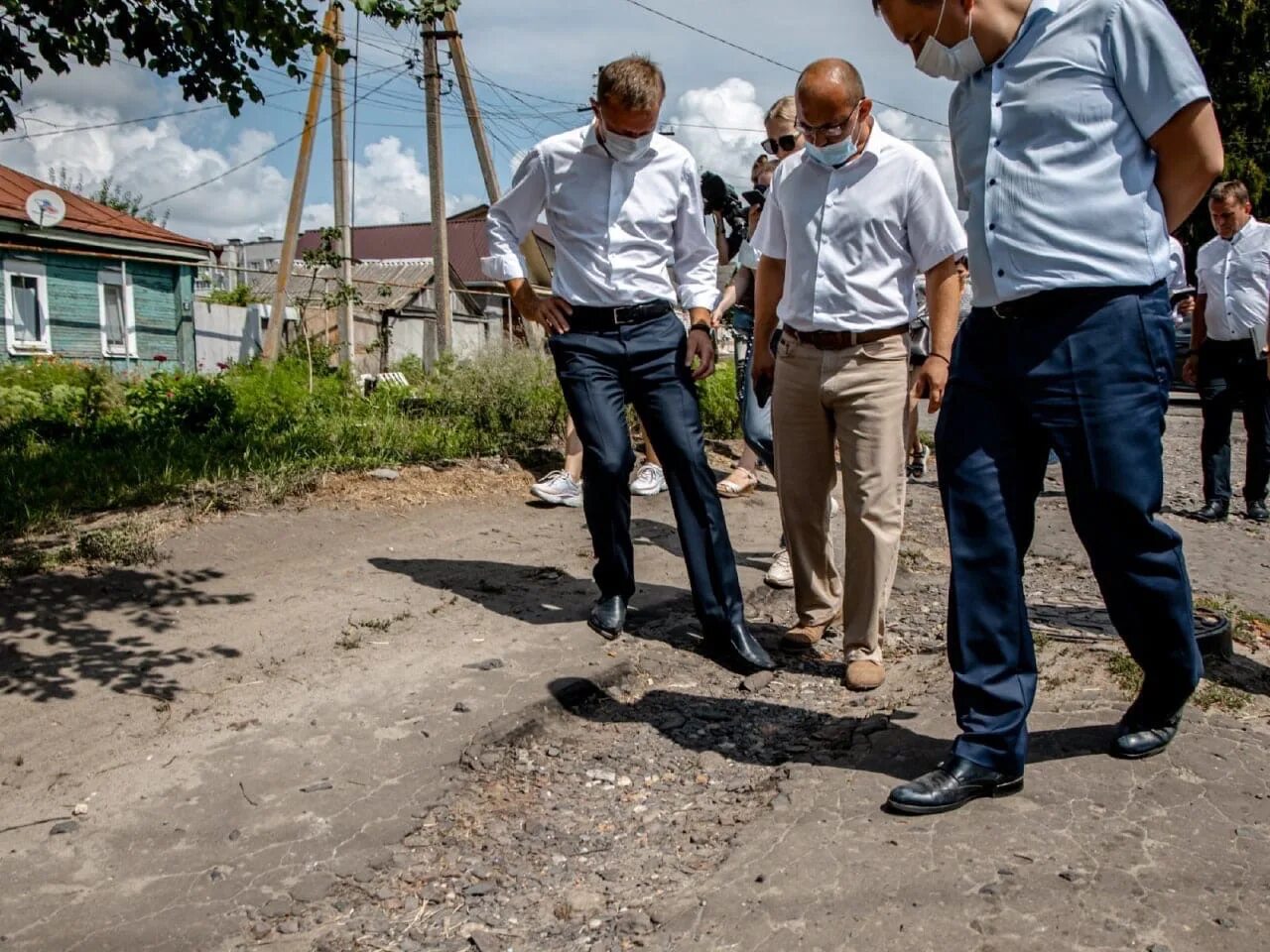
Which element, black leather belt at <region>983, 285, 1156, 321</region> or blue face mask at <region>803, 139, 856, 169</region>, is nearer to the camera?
black leather belt at <region>983, 285, 1156, 321</region>

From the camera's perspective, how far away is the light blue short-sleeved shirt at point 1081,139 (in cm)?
242

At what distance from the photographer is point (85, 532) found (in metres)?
5.31

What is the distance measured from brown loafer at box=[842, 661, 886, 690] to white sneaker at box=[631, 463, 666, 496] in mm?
3183

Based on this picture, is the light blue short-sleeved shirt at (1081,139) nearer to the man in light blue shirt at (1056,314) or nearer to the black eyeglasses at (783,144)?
the man in light blue shirt at (1056,314)

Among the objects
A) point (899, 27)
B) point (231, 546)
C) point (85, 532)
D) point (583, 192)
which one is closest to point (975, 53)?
point (899, 27)

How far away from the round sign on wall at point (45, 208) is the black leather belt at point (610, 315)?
61.6 feet

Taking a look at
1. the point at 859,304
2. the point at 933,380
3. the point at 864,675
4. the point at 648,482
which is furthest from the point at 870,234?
the point at 648,482

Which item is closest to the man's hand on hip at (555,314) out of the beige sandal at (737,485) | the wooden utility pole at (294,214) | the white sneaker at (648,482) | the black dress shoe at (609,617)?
the black dress shoe at (609,617)

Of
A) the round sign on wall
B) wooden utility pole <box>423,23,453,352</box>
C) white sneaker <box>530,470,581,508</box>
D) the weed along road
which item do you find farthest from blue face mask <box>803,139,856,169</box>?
the round sign on wall

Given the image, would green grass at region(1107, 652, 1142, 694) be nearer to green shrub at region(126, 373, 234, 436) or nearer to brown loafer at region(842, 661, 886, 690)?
brown loafer at region(842, 661, 886, 690)

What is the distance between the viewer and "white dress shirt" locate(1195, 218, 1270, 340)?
23.4 feet

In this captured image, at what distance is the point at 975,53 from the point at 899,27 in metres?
0.20

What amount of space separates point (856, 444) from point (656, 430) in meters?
0.81

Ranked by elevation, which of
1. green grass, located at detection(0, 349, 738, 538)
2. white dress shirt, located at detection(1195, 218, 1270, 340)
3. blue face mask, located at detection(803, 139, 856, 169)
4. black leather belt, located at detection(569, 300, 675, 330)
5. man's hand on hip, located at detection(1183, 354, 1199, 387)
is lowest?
green grass, located at detection(0, 349, 738, 538)
